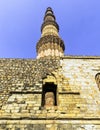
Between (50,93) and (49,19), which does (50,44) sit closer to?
(49,19)

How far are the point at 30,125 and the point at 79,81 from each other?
8.56ft

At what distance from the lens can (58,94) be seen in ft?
24.8

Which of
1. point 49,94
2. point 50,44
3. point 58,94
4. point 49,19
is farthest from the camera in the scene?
point 49,19

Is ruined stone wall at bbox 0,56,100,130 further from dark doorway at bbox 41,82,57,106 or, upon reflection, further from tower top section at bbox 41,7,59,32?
tower top section at bbox 41,7,59,32

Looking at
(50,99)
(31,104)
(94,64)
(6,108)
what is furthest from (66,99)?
(94,64)

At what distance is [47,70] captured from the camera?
883cm

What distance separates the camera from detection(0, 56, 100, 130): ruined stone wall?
6.51 m

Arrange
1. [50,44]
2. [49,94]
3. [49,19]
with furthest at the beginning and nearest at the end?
[49,19] → [50,44] → [49,94]

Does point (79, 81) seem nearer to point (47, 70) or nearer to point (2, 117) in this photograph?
point (47, 70)

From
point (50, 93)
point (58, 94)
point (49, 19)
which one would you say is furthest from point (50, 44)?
point (58, 94)

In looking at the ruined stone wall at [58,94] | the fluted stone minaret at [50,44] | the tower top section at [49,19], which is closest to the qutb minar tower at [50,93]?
the ruined stone wall at [58,94]

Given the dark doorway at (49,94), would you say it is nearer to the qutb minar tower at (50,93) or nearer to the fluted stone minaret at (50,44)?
the qutb minar tower at (50,93)

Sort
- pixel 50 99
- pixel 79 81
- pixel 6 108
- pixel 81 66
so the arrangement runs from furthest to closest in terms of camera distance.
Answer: pixel 81 66
pixel 79 81
pixel 50 99
pixel 6 108

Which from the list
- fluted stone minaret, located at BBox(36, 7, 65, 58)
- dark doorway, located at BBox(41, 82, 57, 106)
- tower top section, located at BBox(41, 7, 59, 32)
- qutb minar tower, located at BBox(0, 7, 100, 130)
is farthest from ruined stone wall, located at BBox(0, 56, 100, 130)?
tower top section, located at BBox(41, 7, 59, 32)
